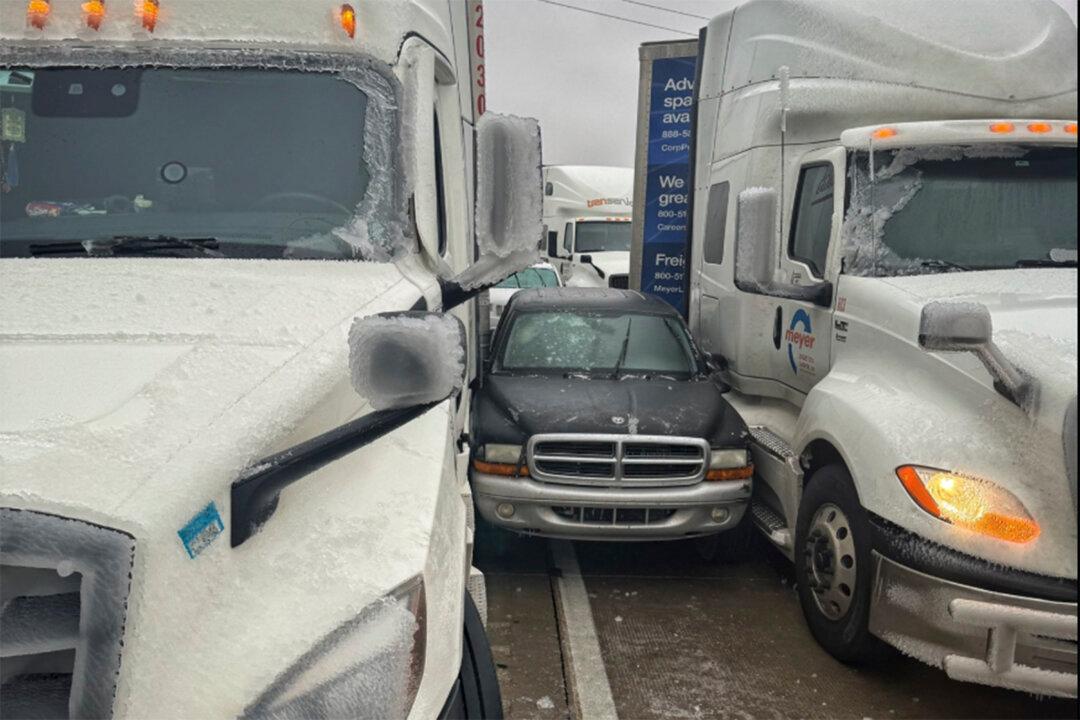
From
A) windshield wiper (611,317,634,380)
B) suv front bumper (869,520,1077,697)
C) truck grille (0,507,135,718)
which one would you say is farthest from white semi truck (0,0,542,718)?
windshield wiper (611,317,634,380)

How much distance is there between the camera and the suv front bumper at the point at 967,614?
10.4 feet

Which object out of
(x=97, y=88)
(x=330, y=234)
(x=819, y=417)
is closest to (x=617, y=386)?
(x=819, y=417)

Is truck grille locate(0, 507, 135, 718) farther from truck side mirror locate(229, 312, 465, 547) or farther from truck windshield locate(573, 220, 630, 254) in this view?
truck windshield locate(573, 220, 630, 254)

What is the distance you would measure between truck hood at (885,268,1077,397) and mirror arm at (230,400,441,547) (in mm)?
2086

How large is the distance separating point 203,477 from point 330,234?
1404 millimetres

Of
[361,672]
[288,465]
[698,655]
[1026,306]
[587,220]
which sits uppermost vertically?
[587,220]

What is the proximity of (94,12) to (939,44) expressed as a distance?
16.3 feet

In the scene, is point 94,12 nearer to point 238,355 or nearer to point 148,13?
point 148,13

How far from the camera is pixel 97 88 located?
3.04 meters

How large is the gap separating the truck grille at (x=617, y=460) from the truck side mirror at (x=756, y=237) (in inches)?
41.0

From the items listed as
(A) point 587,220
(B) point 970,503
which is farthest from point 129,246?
(A) point 587,220

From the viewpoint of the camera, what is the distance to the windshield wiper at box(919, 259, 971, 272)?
192 inches

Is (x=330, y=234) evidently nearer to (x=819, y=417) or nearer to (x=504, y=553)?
(x=819, y=417)

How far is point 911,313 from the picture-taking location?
4.54m
